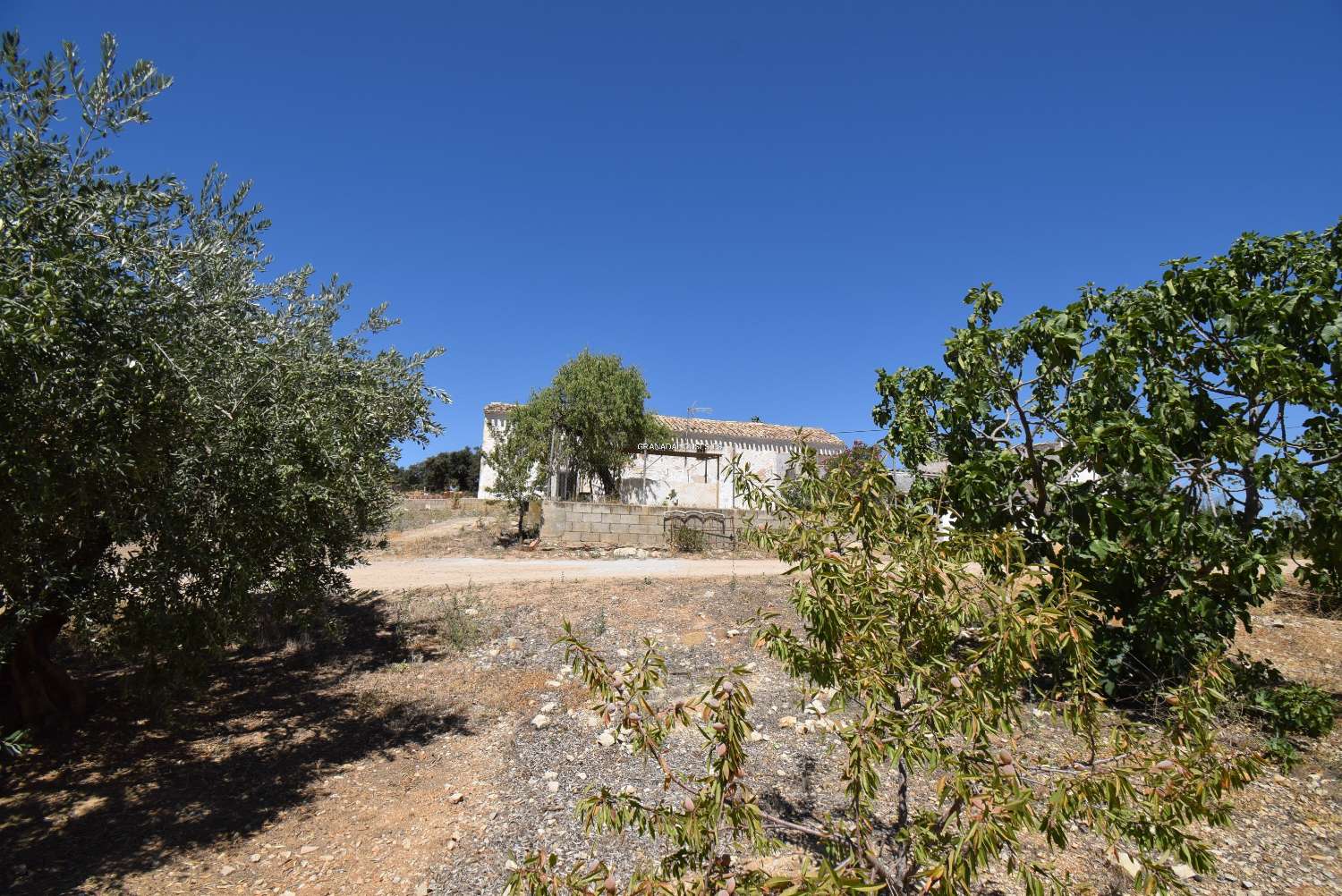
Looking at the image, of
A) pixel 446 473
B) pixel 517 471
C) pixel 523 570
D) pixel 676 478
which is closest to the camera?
pixel 523 570

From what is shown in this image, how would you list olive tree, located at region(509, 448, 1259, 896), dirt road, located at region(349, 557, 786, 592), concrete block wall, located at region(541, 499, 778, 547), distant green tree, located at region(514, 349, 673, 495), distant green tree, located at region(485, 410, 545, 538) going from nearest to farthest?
olive tree, located at region(509, 448, 1259, 896) → dirt road, located at region(349, 557, 786, 592) → concrete block wall, located at region(541, 499, 778, 547) → distant green tree, located at region(485, 410, 545, 538) → distant green tree, located at region(514, 349, 673, 495)

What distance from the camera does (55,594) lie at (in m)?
5.15

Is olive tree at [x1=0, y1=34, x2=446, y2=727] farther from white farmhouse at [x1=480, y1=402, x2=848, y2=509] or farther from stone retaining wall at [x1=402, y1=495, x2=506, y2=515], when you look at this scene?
stone retaining wall at [x1=402, y1=495, x2=506, y2=515]

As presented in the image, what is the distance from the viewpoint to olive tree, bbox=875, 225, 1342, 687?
5535 mm

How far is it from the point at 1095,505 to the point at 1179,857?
4206mm

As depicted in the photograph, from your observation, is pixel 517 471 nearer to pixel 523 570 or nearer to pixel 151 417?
pixel 523 570

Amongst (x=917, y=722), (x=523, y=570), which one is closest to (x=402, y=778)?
(x=917, y=722)

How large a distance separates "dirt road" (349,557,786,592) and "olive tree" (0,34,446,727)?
22.7 feet

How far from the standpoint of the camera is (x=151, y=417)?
4.56 m

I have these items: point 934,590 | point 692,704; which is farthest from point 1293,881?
point 692,704

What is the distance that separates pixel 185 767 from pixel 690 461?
25036 mm

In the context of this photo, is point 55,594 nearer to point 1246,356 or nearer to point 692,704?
point 692,704

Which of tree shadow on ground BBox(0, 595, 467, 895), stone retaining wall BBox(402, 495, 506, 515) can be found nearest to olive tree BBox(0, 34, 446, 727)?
tree shadow on ground BBox(0, 595, 467, 895)

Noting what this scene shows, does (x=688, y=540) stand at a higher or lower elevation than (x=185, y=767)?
higher
